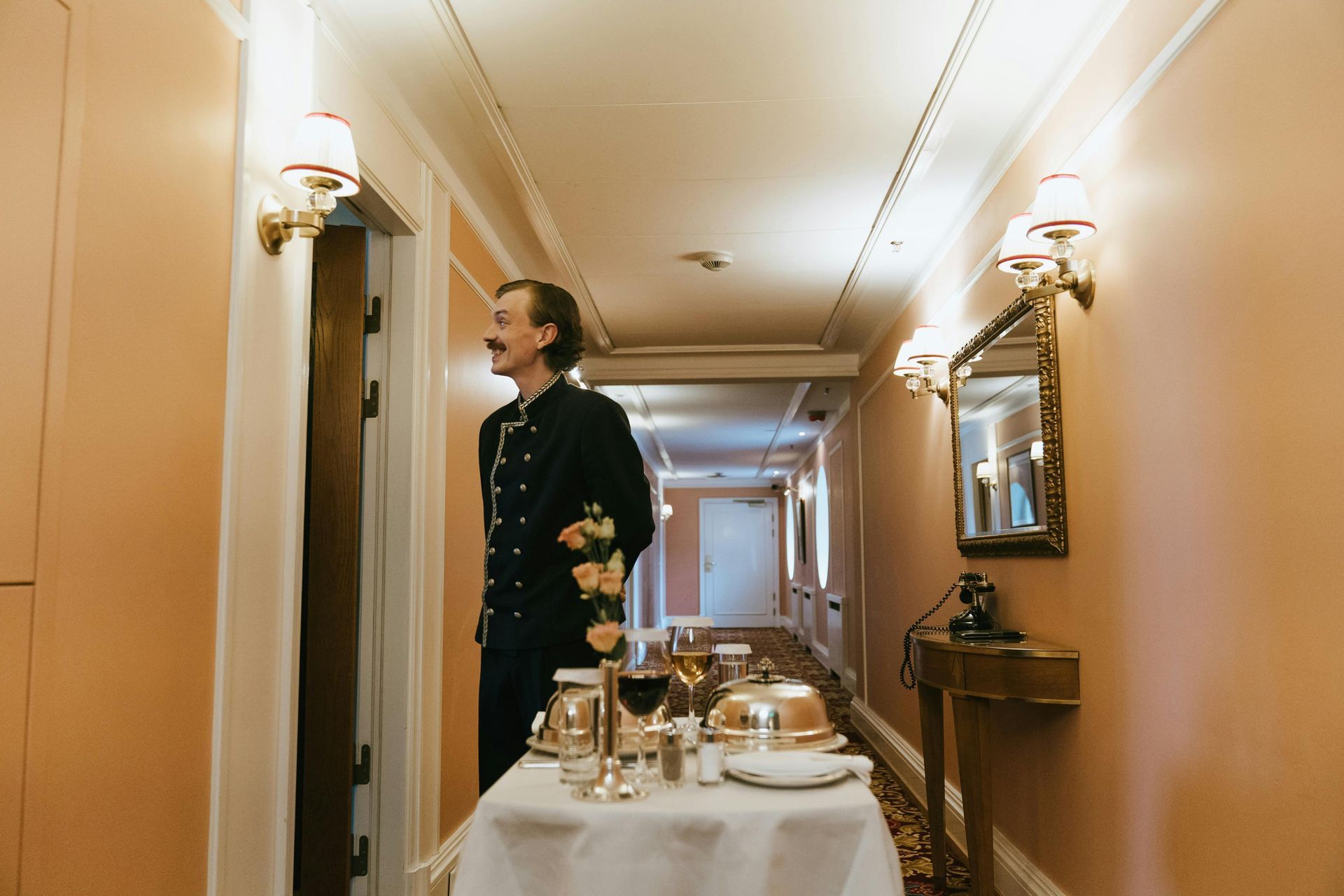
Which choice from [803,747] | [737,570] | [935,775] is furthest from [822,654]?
[803,747]

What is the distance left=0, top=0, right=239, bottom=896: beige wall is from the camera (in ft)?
4.62

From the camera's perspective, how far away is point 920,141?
3.22m

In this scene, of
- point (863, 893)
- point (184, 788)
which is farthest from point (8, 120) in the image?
point (863, 893)

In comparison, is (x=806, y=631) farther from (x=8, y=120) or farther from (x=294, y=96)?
(x=8, y=120)

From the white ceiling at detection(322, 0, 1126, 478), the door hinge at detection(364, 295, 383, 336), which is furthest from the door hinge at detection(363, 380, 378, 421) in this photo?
the white ceiling at detection(322, 0, 1126, 478)

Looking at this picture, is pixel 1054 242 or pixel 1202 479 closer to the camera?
pixel 1202 479

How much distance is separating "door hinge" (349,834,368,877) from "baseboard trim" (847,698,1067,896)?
1.88 meters

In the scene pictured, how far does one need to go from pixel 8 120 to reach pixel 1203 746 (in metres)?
2.44

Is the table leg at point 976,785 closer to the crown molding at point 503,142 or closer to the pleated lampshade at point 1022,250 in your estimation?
the pleated lampshade at point 1022,250

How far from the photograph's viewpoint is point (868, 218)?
13.2ft

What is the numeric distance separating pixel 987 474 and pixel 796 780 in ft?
7.91

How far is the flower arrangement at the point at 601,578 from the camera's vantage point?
1276mm

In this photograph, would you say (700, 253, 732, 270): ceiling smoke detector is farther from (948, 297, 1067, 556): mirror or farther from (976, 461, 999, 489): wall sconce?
(976, 461, 999, 489): wall sconce

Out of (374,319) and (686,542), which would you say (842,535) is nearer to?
(374,319)
